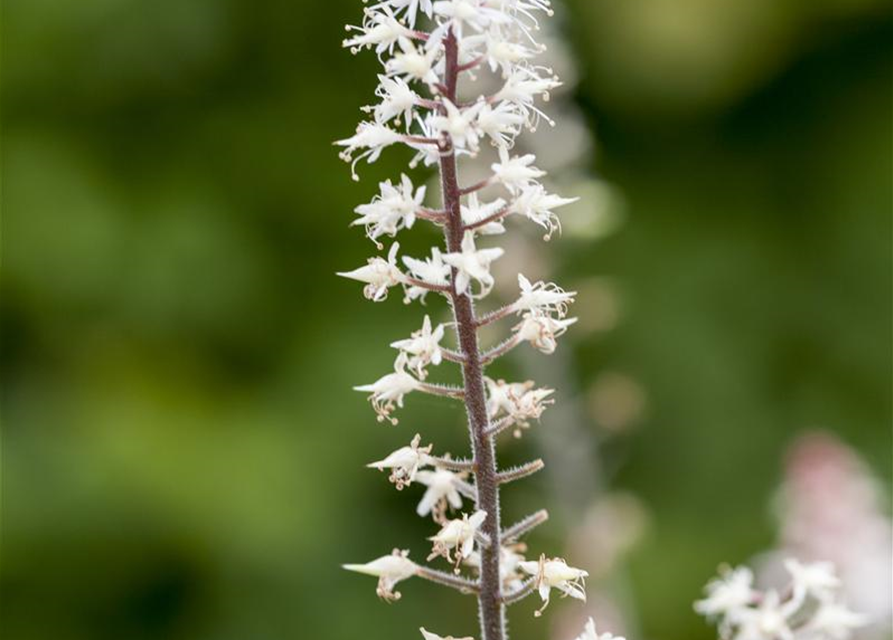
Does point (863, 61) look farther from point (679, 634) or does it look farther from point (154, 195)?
point (154, 195)

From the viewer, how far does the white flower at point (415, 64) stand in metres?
2.26

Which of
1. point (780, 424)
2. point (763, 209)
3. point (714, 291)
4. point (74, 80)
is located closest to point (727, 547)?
point (780, 424)

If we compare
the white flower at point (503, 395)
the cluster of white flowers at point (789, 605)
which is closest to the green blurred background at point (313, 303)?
the cluster of white flowers at point (789, 605)

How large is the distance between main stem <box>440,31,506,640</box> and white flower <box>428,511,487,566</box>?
0.23 ft

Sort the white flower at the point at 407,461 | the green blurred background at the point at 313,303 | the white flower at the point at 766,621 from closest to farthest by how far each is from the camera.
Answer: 1. the white flower at the point at 407,461
2. the white flower at the point at 766,621
3. the green blurred background at the point at 313,303

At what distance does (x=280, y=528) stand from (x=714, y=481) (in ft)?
12.9

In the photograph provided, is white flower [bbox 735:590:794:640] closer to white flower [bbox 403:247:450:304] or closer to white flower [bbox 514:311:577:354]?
white flower [bbox 514:311:577:354]

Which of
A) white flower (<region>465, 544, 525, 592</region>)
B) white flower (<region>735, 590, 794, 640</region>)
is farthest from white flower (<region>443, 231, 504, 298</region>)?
white flower (<region>735, 590, 794, 640</region>)

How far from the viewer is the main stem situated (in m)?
2.24

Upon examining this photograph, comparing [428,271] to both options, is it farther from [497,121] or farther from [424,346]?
[497,121]

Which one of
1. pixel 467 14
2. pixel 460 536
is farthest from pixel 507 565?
pixel 467 14

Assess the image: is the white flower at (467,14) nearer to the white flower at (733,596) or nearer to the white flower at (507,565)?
the white flower at (507,565)

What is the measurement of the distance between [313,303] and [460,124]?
8.18 meters

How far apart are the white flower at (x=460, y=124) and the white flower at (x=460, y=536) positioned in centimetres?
66
